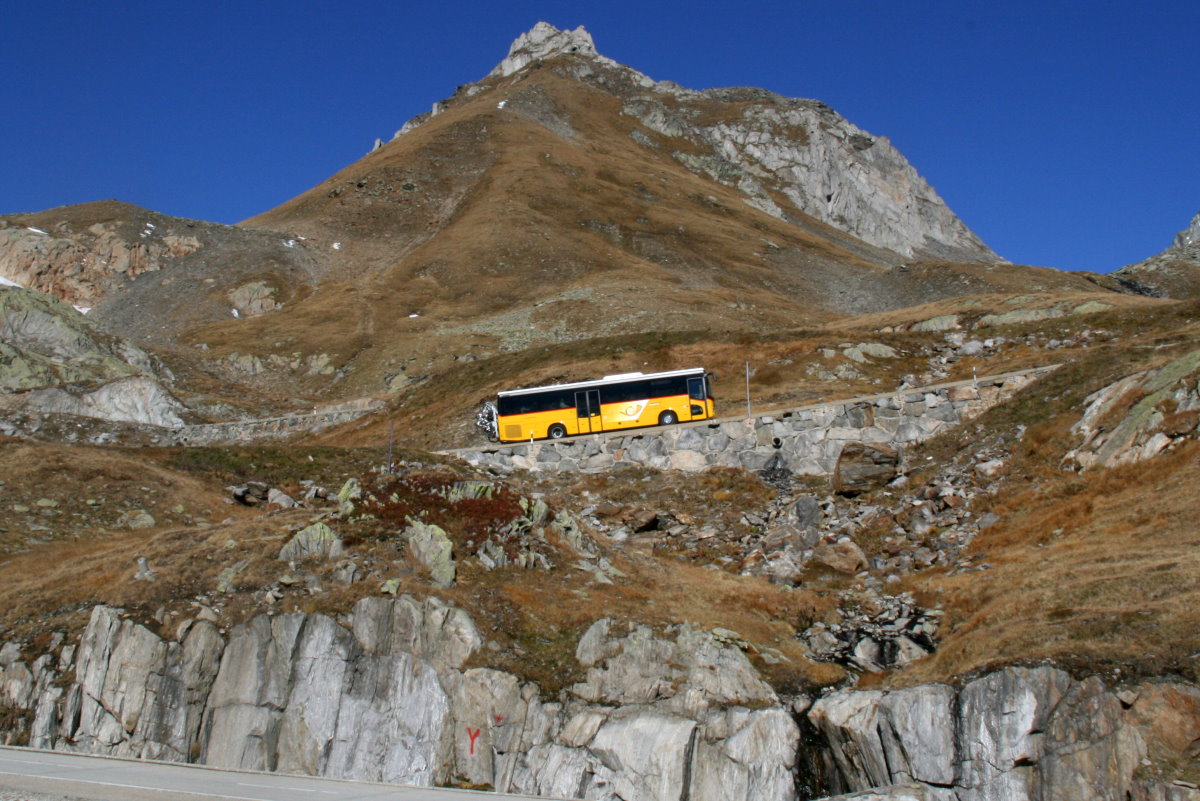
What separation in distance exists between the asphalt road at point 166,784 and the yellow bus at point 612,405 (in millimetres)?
25084

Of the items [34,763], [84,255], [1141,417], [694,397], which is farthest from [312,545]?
[84,255]

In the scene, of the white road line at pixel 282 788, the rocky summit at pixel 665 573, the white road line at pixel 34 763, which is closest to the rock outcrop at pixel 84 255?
the rocky summit at pixel 665 573

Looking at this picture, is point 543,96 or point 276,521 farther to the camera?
point 543,96

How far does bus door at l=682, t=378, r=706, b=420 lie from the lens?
42.8m

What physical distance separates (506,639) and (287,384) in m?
66.8

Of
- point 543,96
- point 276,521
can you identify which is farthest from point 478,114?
point 276,521

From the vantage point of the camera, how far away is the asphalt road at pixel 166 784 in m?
16.4

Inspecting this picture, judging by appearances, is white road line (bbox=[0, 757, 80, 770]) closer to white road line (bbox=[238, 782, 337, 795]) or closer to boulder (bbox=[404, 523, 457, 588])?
white road line (bbox=[238, 782, 337, 795])

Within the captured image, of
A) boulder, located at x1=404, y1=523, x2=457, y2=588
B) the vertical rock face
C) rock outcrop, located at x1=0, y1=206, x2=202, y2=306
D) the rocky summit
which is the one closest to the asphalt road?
the rocky summit

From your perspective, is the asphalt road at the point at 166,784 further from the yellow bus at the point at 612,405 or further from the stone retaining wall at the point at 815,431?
the yellow bus at the point at 612,405

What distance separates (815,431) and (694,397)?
6321mm

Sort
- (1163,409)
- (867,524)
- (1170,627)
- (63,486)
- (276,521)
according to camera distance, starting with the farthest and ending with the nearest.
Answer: (63,486) < (867,524) < (1163,409) < (276,521) < (1170,627)

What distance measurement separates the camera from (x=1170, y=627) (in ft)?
61.8

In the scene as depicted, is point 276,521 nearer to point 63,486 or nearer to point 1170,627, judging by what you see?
point 63,486
